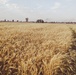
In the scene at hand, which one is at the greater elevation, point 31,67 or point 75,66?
point 31,67

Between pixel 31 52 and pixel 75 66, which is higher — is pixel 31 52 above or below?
above

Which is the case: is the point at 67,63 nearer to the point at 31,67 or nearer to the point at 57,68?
the point at 57,68

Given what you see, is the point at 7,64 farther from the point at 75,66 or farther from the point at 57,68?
the point at 75,66

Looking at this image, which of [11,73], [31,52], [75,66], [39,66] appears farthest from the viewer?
[75,66]

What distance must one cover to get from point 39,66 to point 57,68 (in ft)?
1.50

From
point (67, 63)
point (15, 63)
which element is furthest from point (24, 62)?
point (67, 63)

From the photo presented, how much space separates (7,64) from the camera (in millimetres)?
4516

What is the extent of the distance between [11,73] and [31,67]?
45 centimetres

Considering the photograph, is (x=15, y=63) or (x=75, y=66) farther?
(x=75, y=66)

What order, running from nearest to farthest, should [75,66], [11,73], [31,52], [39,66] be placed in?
1. [11,73]
2. [39,66]
3. [31,52]
4. [75,66]

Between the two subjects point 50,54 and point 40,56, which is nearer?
point 40,56

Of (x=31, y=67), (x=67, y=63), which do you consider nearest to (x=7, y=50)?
(x=31, y=67)

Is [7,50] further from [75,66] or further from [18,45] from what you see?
[75,66]

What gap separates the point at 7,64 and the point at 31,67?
54cm
